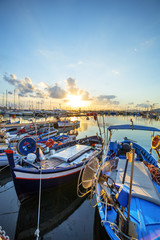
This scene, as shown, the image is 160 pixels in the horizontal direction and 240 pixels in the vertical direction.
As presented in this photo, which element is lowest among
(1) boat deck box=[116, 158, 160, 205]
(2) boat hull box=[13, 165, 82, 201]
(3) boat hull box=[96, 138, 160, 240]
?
(2) boat hull box=[13, 165, 82, 201]

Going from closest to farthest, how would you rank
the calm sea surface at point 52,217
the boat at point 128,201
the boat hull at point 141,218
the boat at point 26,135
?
the boat at point 128,201, the boat hull at point 141,218, the calm sea surface at point 52,217, the boat at point 26,135

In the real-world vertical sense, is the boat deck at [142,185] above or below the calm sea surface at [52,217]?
above

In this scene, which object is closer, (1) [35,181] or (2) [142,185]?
(2) [142,185]

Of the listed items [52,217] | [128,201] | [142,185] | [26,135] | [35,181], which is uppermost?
[128,201]

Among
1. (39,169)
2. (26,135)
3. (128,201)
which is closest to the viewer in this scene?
(128,201)

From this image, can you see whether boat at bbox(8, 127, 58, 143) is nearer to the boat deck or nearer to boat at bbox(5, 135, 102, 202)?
boat at bbox(5, 135, 102, 202)

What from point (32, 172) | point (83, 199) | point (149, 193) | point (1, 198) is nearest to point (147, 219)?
point (149, 193)

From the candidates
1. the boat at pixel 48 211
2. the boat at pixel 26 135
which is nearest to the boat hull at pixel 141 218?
the boat at pixel 48 211

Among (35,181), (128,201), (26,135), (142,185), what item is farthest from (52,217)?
(26,135)

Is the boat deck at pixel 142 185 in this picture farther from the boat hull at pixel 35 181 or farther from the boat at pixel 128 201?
the boat hull at pixel 35 181

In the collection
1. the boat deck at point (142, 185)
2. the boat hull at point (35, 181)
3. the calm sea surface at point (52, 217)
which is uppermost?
the boat deck at point (142, 185)

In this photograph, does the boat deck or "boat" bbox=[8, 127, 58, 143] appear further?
"boat" bbox=[8, 127, 58, 143]

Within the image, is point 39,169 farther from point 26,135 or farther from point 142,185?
point 26,135

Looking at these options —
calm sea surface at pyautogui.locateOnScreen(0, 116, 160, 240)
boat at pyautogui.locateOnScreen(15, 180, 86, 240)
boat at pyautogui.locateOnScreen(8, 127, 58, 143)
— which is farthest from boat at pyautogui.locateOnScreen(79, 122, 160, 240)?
boat at pyautogui.locateOnScreen(8, 127, 58, 143)
